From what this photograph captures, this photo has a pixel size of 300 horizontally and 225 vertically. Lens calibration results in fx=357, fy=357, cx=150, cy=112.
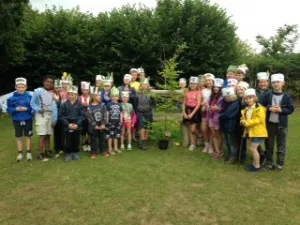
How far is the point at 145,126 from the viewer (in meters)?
8.91

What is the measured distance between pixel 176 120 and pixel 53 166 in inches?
136

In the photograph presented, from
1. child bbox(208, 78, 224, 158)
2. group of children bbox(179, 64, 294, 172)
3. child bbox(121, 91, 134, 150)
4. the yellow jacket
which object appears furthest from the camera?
child bbox(121, 91, 134, 150)

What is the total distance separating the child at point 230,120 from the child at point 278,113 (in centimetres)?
58

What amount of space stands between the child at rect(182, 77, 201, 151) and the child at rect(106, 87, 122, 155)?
1.58m

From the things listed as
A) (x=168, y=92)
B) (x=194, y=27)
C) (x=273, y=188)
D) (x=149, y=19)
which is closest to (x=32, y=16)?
(x=149, y=19)

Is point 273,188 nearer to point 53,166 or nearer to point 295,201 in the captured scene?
point 295,201

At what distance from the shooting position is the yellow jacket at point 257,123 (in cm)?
666

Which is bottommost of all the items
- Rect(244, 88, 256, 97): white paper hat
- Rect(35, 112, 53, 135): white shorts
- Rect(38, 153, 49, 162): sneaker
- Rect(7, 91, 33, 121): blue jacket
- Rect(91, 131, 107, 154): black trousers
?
Rect(38, 153, 49, 162): sneaker

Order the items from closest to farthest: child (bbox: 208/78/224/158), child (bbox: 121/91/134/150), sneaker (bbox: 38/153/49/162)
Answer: child (bbox: 208/78/224/158) → sneaker (bbox: 38/153/49/162) → child (bbox: 121/91/134/150)

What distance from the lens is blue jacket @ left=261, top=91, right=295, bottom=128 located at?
6.69 m

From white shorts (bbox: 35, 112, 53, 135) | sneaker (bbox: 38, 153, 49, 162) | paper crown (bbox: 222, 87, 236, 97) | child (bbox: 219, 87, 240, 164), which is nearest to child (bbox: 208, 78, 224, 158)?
child (bbox: 219, 87, 240, 164)

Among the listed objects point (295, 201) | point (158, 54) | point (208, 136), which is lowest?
point (295, 201)

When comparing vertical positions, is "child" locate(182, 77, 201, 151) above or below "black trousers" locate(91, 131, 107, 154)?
above

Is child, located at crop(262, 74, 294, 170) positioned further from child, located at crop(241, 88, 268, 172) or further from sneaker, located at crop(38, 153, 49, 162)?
sneaker, located at crop(38, 153, 49, 162)
